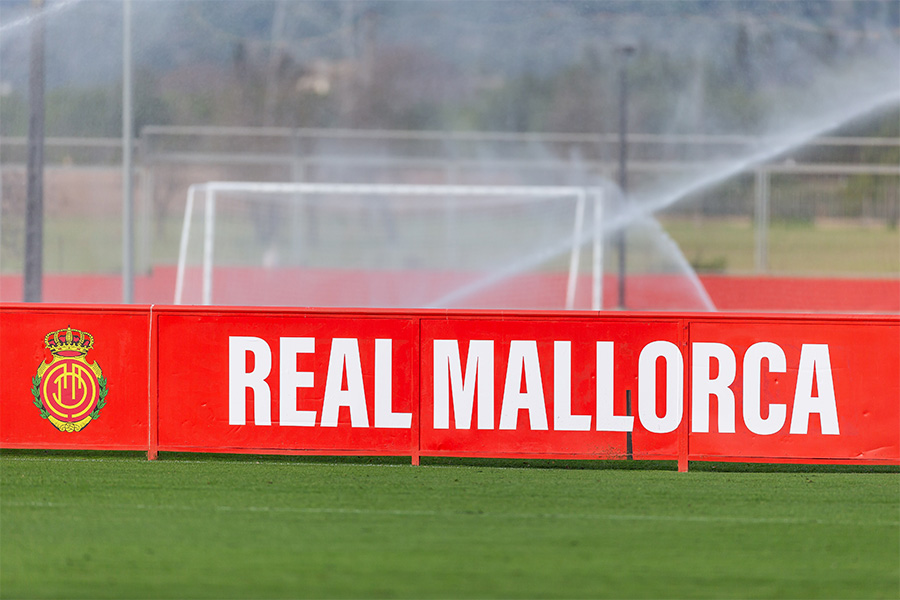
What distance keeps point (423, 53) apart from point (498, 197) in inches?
939

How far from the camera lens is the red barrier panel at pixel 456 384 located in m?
7.95

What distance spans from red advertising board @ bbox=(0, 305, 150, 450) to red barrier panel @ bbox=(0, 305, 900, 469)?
0.03 ft

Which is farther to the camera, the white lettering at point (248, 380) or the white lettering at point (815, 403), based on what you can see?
the white lettering at point (248, 380)

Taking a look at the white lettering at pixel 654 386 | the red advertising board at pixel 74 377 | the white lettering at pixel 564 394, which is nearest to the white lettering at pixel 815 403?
the white lettering at pixel 654 386

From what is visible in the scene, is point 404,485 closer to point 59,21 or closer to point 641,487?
point 641,487

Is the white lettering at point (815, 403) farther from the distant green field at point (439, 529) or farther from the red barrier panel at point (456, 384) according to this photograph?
the distant green field at point (439, 529)

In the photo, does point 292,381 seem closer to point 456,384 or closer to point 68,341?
point 456,384

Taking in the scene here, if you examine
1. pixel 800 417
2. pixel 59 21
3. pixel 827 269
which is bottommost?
pixel 800 417

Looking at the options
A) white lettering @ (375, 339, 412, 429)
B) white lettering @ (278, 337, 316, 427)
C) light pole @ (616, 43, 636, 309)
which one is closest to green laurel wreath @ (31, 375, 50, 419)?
white lettering @ (278, 337, 316, 427)

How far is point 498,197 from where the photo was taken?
2881 cm

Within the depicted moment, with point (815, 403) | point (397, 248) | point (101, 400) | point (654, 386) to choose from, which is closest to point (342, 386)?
point (101, 400)

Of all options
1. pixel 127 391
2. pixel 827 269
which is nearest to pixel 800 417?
pixel 127 391

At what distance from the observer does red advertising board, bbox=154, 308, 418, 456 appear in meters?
8.13

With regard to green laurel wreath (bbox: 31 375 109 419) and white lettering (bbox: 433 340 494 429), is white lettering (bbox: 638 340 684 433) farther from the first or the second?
green laurel wreath (bbox: 31 375 109 419)
